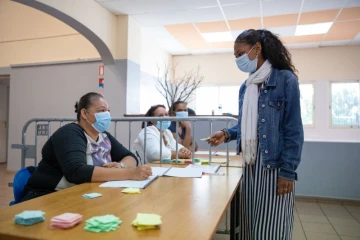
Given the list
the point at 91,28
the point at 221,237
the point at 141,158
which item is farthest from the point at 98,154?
the point at 91,28

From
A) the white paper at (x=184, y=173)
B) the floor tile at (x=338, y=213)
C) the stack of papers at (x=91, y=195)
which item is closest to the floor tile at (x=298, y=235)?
the floor tile at (x=338, y=213)

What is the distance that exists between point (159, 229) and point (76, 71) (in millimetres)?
5023

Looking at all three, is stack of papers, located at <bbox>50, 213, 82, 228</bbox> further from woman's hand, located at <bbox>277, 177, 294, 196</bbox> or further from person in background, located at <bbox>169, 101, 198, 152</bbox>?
person in background, located at <bbox>169, 101, 198, 152</bbox>

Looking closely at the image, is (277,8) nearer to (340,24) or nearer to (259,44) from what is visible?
(340,24)

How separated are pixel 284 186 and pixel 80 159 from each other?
95 cm

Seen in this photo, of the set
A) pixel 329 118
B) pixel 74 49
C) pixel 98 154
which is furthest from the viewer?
pixel 329 118

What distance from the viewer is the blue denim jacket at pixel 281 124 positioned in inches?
48.9

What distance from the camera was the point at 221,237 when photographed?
2.51m

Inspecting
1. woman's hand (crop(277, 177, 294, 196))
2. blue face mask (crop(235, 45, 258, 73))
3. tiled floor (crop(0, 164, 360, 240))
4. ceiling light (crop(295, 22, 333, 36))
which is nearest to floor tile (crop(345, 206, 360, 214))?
tiled floor (crop(0, 164, 360, 240))

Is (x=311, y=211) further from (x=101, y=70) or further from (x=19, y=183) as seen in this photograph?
(x=101, y=70)

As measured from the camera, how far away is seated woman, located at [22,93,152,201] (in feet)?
4.36

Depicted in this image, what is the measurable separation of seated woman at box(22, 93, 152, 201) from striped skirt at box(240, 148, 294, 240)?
52 cm

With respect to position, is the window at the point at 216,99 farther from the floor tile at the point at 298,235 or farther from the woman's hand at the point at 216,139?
the woman's hand at the point at 216,139

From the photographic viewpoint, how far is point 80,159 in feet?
4.47
